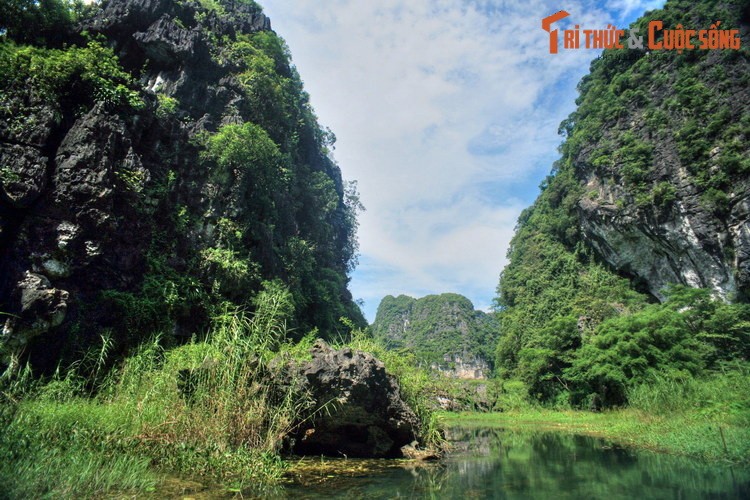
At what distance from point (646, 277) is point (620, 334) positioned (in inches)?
460

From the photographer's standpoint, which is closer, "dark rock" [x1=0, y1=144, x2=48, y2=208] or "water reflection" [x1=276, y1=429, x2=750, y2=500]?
"water reflection" [x1=276, y1=429, x2=750, y2=500]

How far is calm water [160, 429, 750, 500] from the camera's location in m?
4.89

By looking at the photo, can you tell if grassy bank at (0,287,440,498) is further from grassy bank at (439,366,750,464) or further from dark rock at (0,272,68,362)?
grassy bank at (439,366,750,464)

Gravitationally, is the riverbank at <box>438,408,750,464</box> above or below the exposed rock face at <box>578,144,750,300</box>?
below

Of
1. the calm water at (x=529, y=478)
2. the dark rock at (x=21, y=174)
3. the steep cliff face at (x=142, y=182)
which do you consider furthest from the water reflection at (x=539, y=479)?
the dark rock at (x=21, y=174)

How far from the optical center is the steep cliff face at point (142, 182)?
9523 mm

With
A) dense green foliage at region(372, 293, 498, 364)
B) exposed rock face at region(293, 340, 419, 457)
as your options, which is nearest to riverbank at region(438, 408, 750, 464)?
exposed rock face at region(293, 340, 419, 457)

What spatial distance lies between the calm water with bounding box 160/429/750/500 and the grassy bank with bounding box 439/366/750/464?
59cm

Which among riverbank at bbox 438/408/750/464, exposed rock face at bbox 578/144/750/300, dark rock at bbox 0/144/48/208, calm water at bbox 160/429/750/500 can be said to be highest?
exposed rock face at bbox 578/144/750/300

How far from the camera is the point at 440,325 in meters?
83.9

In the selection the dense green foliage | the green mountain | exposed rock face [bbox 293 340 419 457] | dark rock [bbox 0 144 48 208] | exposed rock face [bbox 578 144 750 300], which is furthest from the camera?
the dense green foliage

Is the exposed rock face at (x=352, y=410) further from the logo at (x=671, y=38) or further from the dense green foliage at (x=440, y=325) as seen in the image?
the dense green foliage at (x=440, y=325)

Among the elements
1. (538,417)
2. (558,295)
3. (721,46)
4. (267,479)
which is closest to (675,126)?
(721,46)

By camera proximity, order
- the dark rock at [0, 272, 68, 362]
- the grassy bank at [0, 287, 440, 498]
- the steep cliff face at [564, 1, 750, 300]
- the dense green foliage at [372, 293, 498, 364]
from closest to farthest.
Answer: the grassy bank at [0, 287, 440, 498], the dark rock at [0, 272, 68, 362], the steep cliff face at [564, 1, 750, 300], the dense green foliage at [372, 293, 498, 364]
